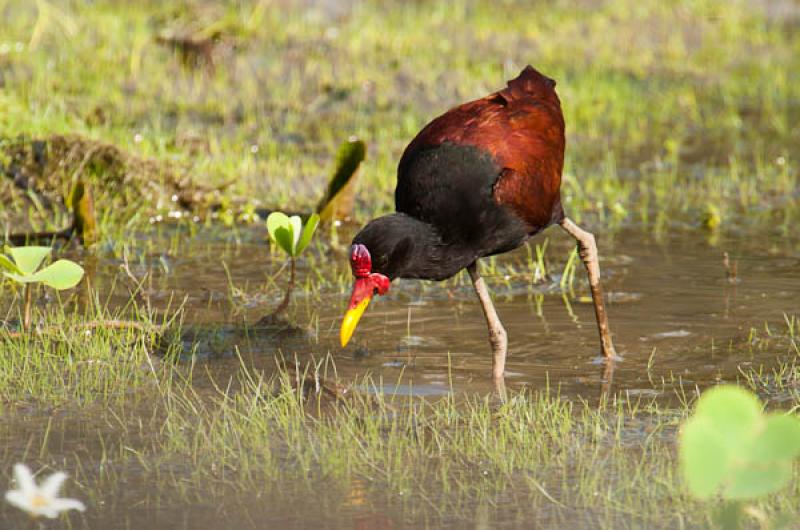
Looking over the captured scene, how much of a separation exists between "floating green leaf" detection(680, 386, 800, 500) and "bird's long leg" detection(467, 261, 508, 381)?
2302mm

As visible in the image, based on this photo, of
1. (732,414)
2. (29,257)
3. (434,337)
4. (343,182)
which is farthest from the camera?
(343,182)

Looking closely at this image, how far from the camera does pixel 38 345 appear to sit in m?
5.73

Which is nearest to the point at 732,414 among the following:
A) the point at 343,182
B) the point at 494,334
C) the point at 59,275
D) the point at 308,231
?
the point at 494,334

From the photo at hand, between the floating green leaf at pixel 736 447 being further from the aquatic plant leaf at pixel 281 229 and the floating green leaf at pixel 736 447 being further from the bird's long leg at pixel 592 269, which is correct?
the aquatic plant leaf at pixel 281 229

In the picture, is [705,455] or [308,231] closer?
[705,455]

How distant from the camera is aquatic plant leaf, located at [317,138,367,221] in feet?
24.1

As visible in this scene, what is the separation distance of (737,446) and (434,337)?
3.02 meters

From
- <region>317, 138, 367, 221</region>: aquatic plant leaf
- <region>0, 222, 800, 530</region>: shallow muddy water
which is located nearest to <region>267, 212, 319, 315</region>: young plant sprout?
<region>0, 222, 800, 530</region>: shallow muddy water

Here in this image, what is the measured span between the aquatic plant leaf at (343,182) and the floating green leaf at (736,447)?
4.22 metres

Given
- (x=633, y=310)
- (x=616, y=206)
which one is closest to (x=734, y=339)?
(x=633, y=310)

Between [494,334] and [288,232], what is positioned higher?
[288,232]

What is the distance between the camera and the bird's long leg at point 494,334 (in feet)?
18.5

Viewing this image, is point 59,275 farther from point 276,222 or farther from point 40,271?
point 276,222

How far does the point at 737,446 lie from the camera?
10.6ft
